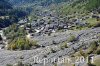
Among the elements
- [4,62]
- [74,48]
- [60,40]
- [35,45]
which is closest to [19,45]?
[35,45]

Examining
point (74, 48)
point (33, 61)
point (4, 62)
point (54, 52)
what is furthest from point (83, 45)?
point (4, 62)

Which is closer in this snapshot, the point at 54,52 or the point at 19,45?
the point at 54,52

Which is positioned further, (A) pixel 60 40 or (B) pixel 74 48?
(A) pixel 60 40

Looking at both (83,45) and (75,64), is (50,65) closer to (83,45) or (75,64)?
(75,64)

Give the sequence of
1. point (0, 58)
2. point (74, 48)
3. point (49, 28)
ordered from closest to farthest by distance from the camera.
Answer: point (74, 48) < point (0, 58) < point (49, 28)

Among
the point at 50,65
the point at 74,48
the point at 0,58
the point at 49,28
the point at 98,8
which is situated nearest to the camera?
the point at 50,65

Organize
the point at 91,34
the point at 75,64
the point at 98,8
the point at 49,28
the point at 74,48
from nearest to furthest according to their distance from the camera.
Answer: the point at 75,64, the point at 74,48, the point at 91,34, the point at 49,28, the point at 98,8

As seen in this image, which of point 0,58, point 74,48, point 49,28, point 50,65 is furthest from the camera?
point 49,28

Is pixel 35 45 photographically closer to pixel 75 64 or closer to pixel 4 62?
pixel 4 62
